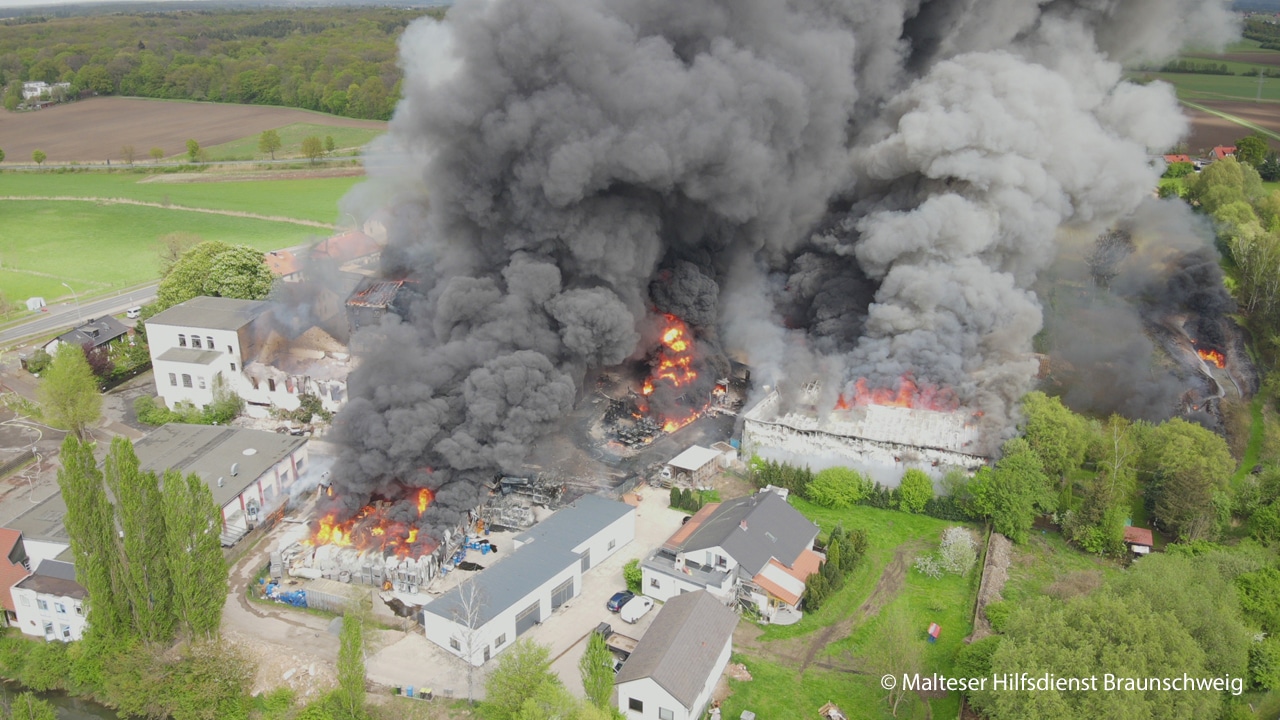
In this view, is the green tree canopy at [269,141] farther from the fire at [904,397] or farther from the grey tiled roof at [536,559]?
the grey tiled roof at [536,559]

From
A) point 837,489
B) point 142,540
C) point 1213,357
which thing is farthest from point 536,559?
point 1213,357

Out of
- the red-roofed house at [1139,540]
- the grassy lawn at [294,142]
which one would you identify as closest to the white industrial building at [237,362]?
the red-roofed house at [1139,540]

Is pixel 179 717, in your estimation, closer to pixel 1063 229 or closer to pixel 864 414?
pixel 864 414

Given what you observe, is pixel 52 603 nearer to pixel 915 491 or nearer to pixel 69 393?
pixel 69 393

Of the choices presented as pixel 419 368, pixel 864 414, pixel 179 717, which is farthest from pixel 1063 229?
pixel 179 717

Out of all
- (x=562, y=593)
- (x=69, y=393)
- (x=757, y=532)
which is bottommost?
(x=562, y=593)
